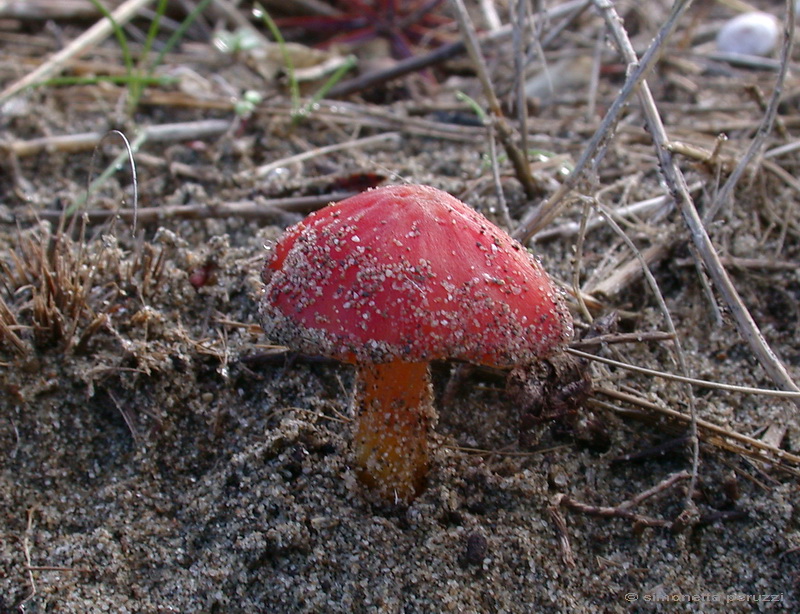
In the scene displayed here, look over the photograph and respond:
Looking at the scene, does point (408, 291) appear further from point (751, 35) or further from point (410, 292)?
point (751, 35)

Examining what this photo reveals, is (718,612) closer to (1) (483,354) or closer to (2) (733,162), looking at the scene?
(1) (483,354)

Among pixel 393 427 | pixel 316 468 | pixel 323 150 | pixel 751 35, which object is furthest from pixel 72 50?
pixel 751 35

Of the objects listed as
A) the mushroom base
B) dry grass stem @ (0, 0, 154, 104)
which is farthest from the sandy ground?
dry grass stem @ (0, 0, 154, 104)

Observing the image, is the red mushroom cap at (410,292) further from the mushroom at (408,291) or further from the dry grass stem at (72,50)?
the dry grass stem at (72,50)

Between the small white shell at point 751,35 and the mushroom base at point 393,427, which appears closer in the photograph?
the mushroom base at point 393,427

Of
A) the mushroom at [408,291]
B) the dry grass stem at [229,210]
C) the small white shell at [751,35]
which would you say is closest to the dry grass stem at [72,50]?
the dry grass stem at [229,210]

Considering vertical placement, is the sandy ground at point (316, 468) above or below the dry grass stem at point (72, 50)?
below

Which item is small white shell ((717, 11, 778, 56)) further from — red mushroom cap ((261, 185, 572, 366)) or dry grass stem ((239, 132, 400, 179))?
red mushroom cap ((261, 185, 572, 366))
